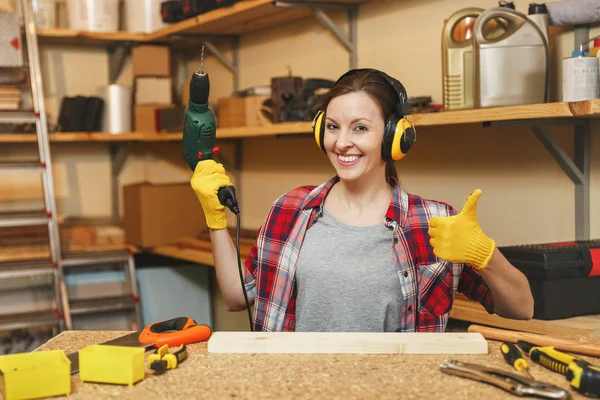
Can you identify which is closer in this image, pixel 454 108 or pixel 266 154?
pixel 454 108

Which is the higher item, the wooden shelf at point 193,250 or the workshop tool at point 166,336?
the workshop tool at point 166,336

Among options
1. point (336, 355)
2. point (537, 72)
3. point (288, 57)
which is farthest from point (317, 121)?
point (288, 57)

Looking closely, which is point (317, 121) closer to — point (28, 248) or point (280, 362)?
point (280, 362)

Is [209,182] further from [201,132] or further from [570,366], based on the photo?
[570,366]

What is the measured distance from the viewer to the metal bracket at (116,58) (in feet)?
15.1

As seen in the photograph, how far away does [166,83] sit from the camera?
447 centimetres

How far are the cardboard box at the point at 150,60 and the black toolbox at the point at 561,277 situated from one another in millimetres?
2782

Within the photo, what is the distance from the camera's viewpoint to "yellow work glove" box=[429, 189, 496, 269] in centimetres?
147

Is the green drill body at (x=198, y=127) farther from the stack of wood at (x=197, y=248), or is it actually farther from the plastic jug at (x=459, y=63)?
the stack of wood at (x=197, y=248)

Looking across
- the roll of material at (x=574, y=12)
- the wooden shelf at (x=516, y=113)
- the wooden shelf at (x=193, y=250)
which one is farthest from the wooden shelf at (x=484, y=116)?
the wooden shelf at (x=193, y=250)

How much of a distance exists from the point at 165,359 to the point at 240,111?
2.34 m

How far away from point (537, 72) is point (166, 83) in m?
2.62

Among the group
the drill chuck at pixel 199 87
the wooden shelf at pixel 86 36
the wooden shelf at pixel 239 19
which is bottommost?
the drill chuck at pixel 199 87

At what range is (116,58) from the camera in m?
4.73
